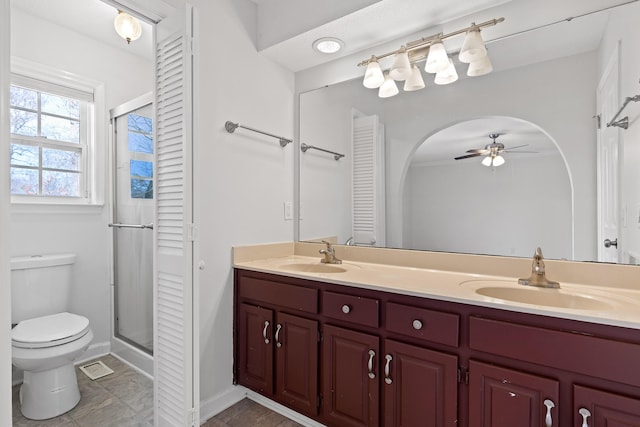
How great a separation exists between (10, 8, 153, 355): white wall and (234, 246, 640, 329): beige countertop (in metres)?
1.38

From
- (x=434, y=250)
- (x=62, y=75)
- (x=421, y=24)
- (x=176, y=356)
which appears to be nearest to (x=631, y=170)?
(x=434, y=250)

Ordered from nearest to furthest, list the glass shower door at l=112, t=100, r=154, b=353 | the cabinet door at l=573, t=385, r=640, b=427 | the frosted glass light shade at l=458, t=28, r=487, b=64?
the cabinet door at l=573, t=385, r=640, b=427, the frosted glass light shade at l=458, t=28, r=487, b=64, the glass shower door at l=112, t=100, r=154, b=353

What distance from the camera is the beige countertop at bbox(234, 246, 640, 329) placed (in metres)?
1.06

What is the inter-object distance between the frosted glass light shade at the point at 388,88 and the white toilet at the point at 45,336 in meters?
2.31

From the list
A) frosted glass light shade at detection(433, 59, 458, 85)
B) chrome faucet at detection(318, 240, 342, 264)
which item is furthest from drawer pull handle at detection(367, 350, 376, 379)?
frosted glass light shade at detection(433, 59, 458, 85)

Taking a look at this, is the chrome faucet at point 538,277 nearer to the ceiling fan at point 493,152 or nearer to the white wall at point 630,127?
the white wall at point 630,127

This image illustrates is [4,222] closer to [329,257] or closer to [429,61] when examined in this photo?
[329,257]

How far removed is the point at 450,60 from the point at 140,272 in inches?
96.6

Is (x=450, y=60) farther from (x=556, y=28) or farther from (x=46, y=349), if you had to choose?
(x=46, y=349)

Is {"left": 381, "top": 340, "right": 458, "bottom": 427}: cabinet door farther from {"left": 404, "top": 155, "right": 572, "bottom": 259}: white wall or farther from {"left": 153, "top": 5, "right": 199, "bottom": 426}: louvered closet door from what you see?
{"left": 153, "top": 5, "right": 199, "bottom": 426}: louvered closet door

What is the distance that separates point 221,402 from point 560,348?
173 centimetres

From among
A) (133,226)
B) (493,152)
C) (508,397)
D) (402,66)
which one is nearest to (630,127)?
(493,152)

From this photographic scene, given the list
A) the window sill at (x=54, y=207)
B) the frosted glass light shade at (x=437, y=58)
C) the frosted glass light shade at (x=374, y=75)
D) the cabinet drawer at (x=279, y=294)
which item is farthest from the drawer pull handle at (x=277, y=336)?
the window sill at (x=54, y=207)

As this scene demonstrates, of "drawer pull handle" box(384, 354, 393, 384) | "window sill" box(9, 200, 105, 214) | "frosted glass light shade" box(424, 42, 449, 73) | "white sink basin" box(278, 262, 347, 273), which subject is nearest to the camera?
"drawer pull handle" box(384, 354, 393, 384)
